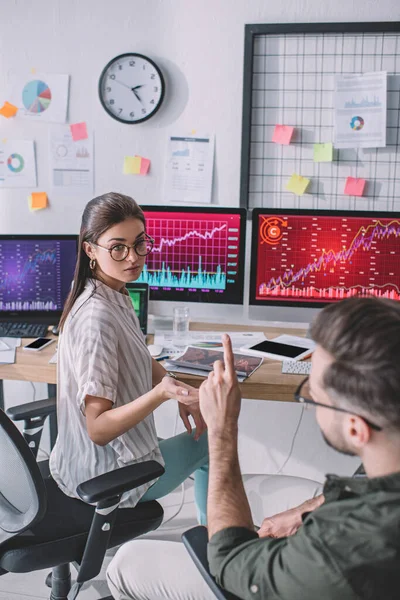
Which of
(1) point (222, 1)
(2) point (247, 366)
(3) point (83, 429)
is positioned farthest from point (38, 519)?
(1) point (222, 1)

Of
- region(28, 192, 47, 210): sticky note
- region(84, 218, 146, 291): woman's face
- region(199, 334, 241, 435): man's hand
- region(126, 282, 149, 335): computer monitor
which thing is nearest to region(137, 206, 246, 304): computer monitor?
region(126, 282, 149, 335): computer monitor

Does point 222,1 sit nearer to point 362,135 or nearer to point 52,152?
point 362,135

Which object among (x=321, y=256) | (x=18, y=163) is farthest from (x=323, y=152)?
(x=18, y=163)

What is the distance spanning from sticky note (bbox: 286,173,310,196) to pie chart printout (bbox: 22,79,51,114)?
111 centimetres

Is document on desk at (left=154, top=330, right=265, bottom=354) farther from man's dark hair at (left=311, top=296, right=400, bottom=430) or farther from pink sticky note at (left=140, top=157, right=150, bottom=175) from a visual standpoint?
man's dark hair at (left=311, top=296, right=400, bottom=430)

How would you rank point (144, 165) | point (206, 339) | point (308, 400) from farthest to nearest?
1. point (144, 165)
2. point (206, 339)
3. point (308, 400)

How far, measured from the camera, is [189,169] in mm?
2855

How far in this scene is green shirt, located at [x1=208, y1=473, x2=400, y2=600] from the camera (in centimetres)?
90

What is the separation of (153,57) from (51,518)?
194 centimetres

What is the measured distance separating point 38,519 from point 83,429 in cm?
26

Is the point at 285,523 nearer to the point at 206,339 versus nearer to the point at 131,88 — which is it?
the point at 206,339

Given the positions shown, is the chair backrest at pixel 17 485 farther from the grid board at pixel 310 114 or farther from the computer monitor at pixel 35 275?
the grid board at pixel 310 114

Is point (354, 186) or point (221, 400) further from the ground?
point (354, 186)

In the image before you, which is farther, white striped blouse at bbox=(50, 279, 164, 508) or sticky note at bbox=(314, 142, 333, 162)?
sticky note at bbox=(314, 142, 333, 162)
